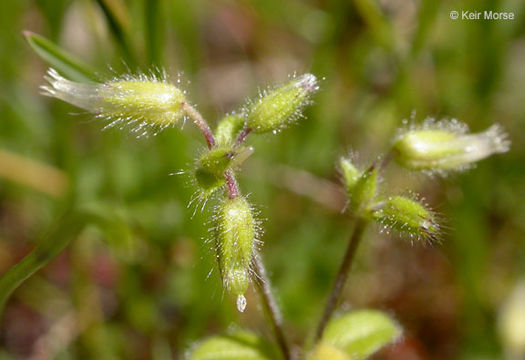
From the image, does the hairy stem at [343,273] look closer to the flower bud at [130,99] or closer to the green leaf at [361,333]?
the green leaf at [361,333]

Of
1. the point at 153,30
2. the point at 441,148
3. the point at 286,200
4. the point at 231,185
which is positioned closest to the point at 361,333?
the point at 441,148

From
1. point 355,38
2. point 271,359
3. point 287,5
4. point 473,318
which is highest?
point 287,5

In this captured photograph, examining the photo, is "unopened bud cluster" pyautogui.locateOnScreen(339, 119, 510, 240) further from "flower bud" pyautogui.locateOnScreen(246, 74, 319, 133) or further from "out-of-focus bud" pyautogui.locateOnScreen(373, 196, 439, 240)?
"flower bud" pyautogui.locateOnScreen(246, 74, 319, 133)

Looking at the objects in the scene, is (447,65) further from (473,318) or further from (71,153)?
(71,153)

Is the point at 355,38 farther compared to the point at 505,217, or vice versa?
the point at 355,38

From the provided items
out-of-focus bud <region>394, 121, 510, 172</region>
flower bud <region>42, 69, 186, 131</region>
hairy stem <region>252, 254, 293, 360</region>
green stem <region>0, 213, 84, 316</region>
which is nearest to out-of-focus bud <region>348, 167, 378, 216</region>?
out-of-focus bud <region>394, 121, 510, 172</region>

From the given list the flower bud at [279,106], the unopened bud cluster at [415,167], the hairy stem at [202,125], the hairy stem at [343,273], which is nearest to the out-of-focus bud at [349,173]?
the unopened bud cluster at [415,167]

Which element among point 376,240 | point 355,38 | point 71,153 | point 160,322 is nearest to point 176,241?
point 160,322
